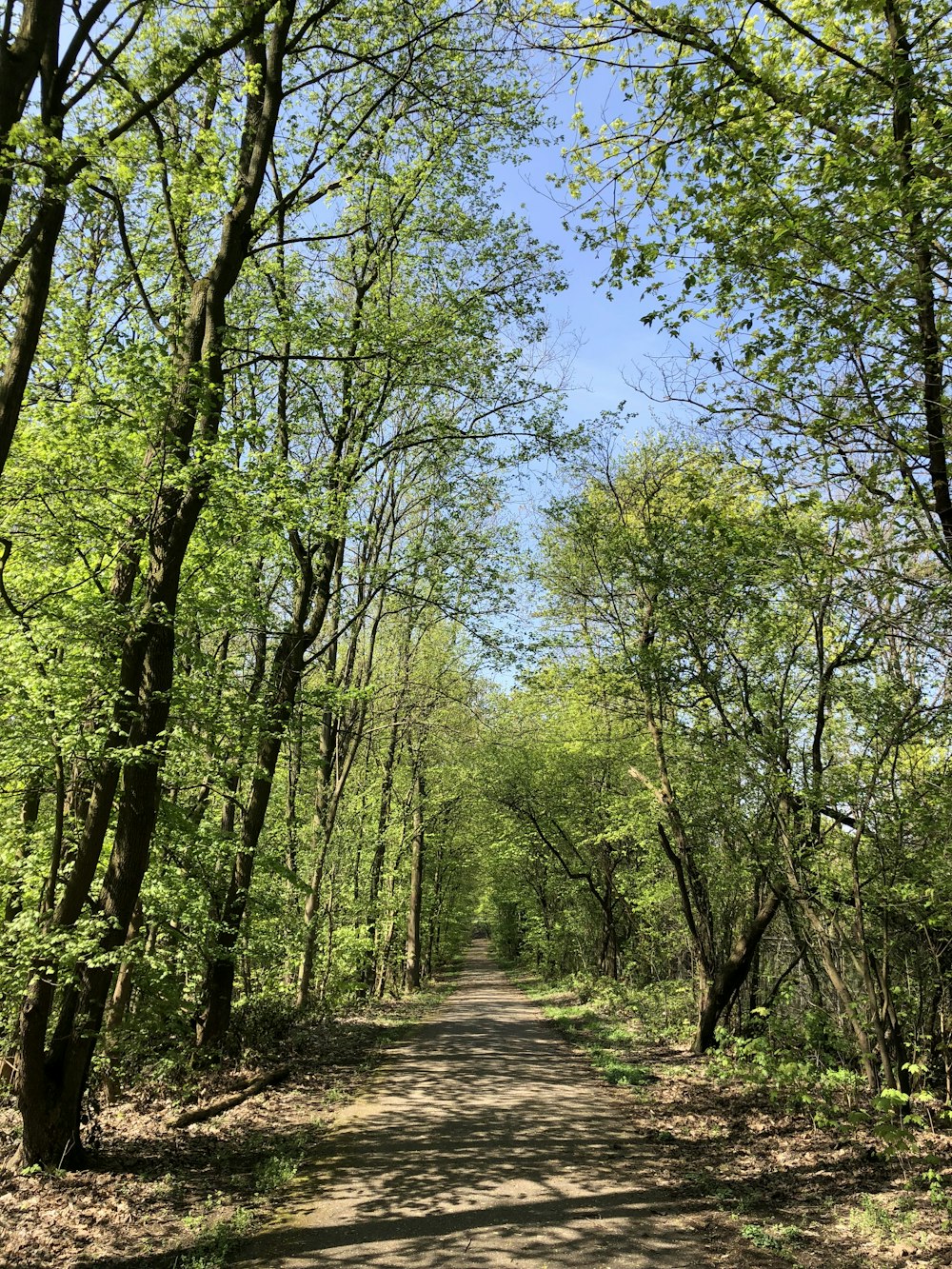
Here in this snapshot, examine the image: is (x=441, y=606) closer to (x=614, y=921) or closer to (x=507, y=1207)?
(x=507, y=1207)

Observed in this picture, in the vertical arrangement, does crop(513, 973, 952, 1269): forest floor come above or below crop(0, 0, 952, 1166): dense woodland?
below

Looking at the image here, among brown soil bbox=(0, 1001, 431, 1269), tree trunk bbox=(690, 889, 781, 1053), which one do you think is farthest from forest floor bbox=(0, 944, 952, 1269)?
tree trunk bbox=(690, 889, 781, 1053)

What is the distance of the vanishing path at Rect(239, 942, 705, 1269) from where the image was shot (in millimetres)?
4617

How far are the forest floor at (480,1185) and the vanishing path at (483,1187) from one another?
0.07ft

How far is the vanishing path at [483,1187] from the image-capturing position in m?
4.62

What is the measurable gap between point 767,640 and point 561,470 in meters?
5.15

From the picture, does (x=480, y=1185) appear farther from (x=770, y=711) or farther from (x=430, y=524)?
(x=430, y=524)

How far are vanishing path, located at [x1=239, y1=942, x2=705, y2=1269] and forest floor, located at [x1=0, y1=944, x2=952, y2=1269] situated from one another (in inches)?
0.8

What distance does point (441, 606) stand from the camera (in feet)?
40.9

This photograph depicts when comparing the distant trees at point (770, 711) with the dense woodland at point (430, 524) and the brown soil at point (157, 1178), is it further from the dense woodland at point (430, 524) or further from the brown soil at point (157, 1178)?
the brown soil at point (157, 1178)

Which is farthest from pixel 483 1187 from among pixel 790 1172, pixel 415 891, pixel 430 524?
pixel 415 891

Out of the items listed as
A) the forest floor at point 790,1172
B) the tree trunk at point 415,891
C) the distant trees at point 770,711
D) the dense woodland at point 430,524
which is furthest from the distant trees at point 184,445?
the tree trunk at point 415,891

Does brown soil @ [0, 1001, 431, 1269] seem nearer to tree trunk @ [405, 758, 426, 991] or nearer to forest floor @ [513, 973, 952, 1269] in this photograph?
forest floor @ [513, 973, 952, 1269]

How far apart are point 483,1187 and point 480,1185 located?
0.18 feet
